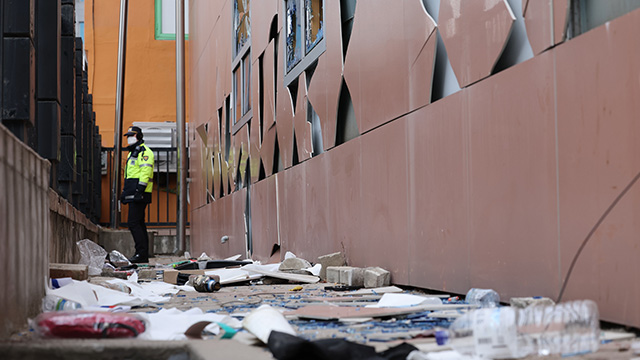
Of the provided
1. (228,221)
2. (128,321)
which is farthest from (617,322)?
(228,221)

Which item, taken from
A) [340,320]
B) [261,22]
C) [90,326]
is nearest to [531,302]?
[340,320]

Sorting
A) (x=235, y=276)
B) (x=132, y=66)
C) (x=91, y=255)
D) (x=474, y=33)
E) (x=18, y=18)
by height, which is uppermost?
(x=132, y=66)

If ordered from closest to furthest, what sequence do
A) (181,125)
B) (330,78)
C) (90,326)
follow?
(90,326), (330,78), (181,125)

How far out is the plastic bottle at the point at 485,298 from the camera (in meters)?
3.57

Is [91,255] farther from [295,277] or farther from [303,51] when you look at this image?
[303,51]

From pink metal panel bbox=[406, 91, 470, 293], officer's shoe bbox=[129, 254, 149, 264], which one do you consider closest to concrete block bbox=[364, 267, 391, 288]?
pink metal panel bbox=[406, 91, 470, 293]

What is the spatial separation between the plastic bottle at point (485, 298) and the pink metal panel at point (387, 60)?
4.14 ft

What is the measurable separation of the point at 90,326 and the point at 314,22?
15.4ft

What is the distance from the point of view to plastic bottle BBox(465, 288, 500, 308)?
3568 millimetres

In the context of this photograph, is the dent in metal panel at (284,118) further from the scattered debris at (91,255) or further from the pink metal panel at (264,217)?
the scattered debris at (91,255)

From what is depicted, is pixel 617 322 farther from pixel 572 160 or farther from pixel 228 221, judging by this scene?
pixel 228 221

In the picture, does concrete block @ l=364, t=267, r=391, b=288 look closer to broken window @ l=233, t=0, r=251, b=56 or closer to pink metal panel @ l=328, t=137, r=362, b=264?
pink metal panel @ l=328, t=137, r=362, b=264

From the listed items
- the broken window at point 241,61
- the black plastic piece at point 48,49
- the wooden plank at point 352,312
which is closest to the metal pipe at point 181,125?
the broken window at point 241,61

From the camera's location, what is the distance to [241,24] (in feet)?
36.5
